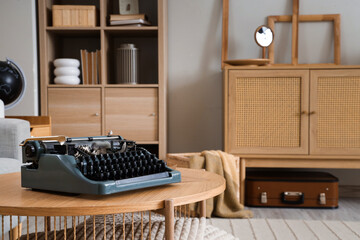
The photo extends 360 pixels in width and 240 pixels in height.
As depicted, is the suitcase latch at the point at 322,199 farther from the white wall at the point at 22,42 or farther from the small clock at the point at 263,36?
the white wall at the point at 22,42

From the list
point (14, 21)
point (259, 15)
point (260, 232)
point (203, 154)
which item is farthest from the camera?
point (259, 15)

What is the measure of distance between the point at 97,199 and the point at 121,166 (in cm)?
12

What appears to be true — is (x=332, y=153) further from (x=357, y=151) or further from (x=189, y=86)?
(x=189, y=86)

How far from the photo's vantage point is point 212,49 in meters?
3.28

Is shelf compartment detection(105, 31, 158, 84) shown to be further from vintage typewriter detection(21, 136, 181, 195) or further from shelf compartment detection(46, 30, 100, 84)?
vintage typewriter detection(21, 136, 181, 195)

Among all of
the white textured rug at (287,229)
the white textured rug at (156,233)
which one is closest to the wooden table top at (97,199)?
the white textured rug at (156,233)

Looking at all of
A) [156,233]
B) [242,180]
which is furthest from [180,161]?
[156,233]

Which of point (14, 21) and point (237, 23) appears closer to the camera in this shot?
point (14, 21)

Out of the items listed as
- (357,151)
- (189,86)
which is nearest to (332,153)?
(357,151)

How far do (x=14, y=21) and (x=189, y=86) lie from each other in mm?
1476

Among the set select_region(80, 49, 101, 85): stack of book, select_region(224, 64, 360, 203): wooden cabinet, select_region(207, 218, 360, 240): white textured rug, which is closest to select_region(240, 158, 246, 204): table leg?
select_region(224, 64, 360, 203): wooden cabinet

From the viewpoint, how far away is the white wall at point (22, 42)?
2.94 m

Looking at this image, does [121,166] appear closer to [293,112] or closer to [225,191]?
[225,191]

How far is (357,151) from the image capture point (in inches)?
110
